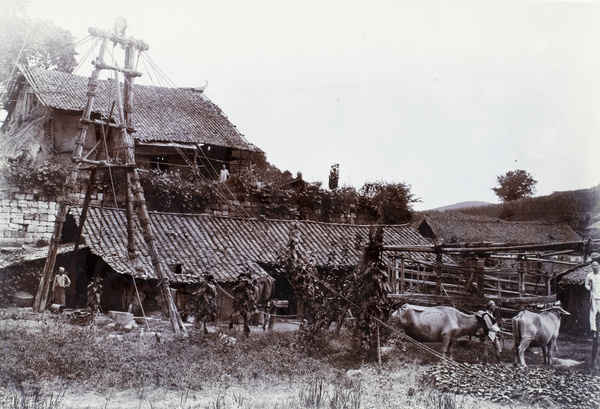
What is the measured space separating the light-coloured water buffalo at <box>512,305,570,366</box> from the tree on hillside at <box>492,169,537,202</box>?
5.11 metres

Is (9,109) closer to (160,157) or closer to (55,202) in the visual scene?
(160,157)

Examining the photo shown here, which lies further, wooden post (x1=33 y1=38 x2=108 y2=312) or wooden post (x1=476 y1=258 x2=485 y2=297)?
wooden post (x1=476 y1=258 x2=485 y2=297)

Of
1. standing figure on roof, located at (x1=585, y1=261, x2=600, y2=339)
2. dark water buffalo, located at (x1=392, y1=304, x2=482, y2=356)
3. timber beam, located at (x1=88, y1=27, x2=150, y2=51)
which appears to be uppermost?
timber beam, located at (x1=88, y1=27, x2=150, y2=51)

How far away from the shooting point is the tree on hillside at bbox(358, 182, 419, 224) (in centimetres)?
1669

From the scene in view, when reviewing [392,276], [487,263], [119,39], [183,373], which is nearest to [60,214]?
[119,39]

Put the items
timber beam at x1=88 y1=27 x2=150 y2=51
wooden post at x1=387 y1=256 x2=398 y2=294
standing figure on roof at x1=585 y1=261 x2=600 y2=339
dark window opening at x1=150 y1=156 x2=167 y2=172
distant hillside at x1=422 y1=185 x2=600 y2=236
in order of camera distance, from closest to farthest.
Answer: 1. standing figure on roof at x1=585 y1=261 x2=600 y2=339
2. timber beam at x1=88 y1=27 x2=150 y2=51
3. distant hillside at x1=422 y1=185 x2=600 y2=236
4. wooden post at x1=387 y1=256 x2=398 y2=294
5. dark window opening at x1=150 y1=156 x2=167 y2=172

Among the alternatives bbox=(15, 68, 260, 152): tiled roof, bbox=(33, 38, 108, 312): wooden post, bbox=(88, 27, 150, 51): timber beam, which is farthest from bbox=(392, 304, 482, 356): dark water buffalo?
bbox=(15, 68, 260, 152): tiled roof

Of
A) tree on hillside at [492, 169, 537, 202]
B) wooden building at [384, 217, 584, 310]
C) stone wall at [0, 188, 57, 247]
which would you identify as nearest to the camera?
wooden building at [384, 217, 584, 310]

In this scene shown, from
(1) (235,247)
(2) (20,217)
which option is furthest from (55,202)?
(1) (235,247)

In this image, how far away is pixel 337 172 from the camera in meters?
14.2

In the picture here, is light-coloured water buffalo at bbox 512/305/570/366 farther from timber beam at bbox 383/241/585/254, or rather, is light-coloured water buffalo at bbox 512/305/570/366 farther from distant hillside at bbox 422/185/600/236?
distant hillside at bbox 422/185/600/236

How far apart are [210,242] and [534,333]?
7.63 metres

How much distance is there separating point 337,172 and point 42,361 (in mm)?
9286

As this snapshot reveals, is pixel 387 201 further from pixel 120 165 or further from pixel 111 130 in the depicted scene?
pixel 120 165
